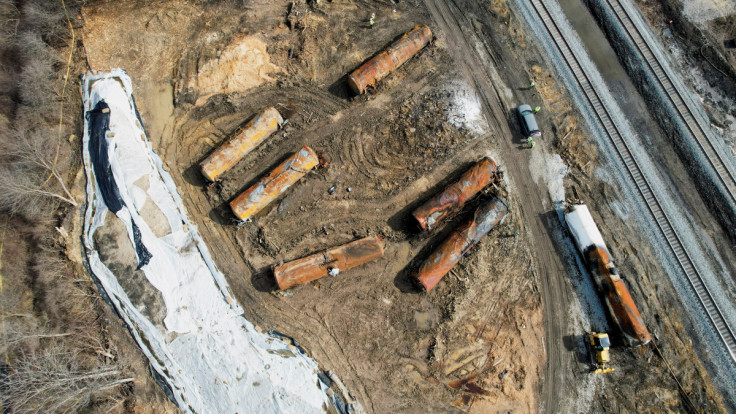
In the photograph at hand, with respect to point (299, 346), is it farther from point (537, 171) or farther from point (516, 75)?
point (516, 75)

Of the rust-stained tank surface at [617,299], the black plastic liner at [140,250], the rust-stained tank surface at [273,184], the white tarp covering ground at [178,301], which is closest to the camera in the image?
the white tarp covering ground at [178,301]

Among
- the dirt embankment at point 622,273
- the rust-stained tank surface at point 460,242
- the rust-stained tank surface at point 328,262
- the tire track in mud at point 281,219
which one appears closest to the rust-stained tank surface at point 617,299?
the dirt embankment at point 622,273

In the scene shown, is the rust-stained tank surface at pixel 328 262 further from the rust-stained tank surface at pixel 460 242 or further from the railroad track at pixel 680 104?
the railroad track at pixel 680 104

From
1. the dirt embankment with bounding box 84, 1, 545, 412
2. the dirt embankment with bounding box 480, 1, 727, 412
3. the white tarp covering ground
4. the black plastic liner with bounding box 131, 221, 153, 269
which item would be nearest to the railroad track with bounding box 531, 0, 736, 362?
the dirt embankment with bounding box 480, 1, 727, 412

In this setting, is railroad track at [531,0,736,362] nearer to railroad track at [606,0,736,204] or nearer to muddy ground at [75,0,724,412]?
muddy ground at [75,0,724,412]

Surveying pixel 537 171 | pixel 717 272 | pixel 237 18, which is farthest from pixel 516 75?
pixel 237 18

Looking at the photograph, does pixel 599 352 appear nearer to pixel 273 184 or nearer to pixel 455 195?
pixel 455 195
